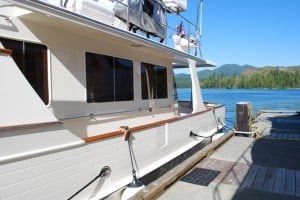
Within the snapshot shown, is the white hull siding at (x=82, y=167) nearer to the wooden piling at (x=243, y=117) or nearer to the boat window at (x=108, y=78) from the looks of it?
the boat window at (x=108, y=78)

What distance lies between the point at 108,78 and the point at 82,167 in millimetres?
2100

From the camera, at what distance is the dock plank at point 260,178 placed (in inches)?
193

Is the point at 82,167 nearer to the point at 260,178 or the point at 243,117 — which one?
the point at 260,178

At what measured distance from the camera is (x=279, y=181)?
5129mm

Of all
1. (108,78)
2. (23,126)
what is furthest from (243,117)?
(23,126)

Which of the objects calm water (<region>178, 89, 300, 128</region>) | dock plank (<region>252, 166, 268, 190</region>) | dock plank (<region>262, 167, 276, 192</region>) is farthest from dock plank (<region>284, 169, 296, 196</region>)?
calm water (<region>178, 89, 300, 128</region>)

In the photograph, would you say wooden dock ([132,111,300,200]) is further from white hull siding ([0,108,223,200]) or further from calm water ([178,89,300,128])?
calm water ([178,89,300,128])

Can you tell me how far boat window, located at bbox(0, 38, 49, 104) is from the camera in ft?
12.7

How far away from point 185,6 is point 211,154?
4.26 m

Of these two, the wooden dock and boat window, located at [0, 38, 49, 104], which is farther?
the wooden dock

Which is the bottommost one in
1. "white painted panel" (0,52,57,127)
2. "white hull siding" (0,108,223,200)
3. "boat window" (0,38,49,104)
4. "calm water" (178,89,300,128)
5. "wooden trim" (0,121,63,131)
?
"calm water" (178,89,300,128)

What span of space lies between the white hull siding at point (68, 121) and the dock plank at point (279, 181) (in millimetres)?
1988

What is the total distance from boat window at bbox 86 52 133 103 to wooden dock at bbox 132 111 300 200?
169 cm

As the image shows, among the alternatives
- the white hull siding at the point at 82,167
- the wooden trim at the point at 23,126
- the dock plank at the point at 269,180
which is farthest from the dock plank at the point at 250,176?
the wooden trim at the point at 23,126
